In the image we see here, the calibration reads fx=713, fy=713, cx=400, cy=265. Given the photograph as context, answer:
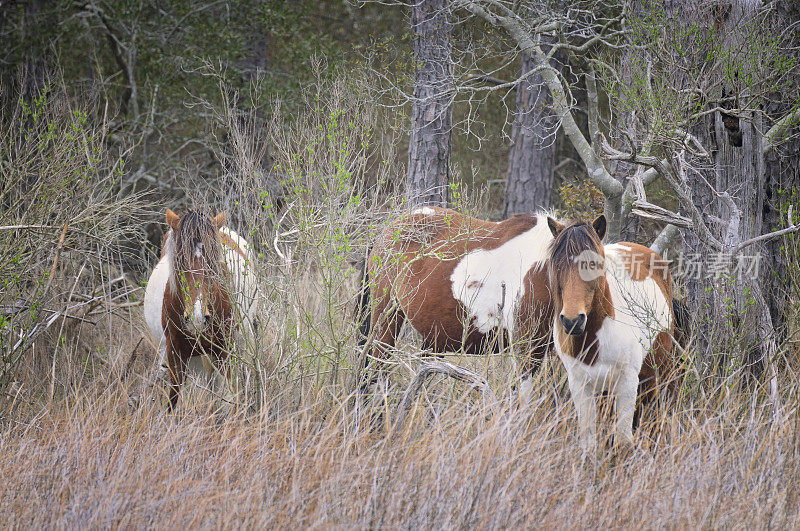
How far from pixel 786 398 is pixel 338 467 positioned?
9.01 feet

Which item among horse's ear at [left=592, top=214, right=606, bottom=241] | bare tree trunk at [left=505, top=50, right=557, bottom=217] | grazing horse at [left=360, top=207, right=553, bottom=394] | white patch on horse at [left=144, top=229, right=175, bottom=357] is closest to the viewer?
horse's ear at [left=592, top=214, right=606, bottom=241]

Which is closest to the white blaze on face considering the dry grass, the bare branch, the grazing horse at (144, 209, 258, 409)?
the grazing horse at (144, 209, 258, 409)

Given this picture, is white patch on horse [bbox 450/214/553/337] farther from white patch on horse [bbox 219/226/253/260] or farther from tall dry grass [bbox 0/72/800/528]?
white patch on horse [bbox 219/226/253/260]

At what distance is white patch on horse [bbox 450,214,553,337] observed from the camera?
487cm

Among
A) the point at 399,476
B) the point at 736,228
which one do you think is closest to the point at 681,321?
the point at 736,228

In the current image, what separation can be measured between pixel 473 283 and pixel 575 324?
4.66 feet

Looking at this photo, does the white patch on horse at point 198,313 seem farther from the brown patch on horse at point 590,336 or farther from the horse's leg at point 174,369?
the brown patch on horse at point 590,336

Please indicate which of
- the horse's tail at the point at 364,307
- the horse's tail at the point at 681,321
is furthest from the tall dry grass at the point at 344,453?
the horse's tail at the point at 681,321

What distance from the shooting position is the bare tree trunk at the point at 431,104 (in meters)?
7.31

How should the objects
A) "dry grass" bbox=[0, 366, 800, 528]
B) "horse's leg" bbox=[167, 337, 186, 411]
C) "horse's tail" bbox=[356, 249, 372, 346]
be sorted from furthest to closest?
"horse's leg" bbox=[167, 337, 186, 411], "horse's tail" bbox=[356, 249, 372, 346], "dry grass" bbox=[0, 366, 800, 528]

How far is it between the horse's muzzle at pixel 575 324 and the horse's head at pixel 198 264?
2.11 meters

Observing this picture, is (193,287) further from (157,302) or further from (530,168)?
(530,168)

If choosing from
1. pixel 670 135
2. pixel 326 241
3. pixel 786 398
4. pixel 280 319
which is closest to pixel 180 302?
pixel 280 319

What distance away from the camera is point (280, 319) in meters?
4.50
